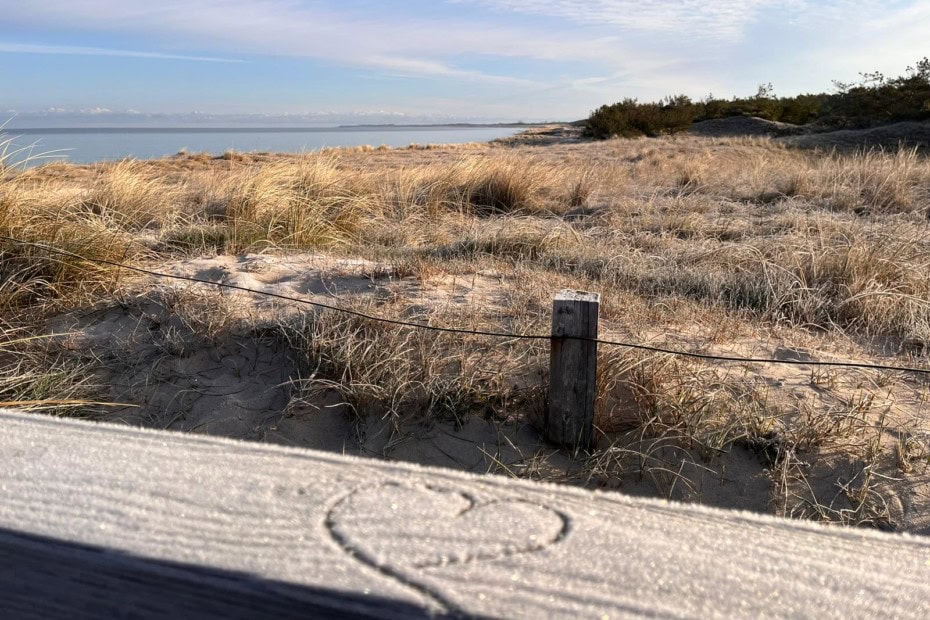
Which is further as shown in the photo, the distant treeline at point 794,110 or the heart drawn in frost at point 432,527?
the distant treeline at point 794,110

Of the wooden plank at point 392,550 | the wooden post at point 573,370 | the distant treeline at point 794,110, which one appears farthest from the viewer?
the distant treeline at point 794,110

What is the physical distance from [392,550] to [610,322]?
324 centimetres

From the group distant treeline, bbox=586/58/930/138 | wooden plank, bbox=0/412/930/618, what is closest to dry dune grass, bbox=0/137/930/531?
wooden plank, bbox=0/412/930/618

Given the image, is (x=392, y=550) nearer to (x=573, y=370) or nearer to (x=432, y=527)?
(x=432, y=527)

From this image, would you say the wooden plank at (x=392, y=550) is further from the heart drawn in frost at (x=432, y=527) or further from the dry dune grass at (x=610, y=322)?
the dry dune grass at (x=610, y=322)

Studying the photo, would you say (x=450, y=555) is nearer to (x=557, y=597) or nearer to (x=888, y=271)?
(x=557, y=597)

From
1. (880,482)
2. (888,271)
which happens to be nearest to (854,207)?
(888,271)

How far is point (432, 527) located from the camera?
19.6 inches

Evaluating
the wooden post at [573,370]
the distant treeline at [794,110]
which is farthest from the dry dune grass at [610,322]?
the distant treeline at [794,110]

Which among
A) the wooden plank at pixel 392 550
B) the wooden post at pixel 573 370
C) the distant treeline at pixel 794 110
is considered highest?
the distant treeline at pixel 794 110

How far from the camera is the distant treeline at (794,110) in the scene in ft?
70.7

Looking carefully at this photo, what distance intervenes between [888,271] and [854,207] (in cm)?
320

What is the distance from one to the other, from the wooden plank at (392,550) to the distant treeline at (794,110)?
24654 millimetres

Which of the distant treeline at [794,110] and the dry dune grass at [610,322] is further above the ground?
the distant treeline at [794,110]
